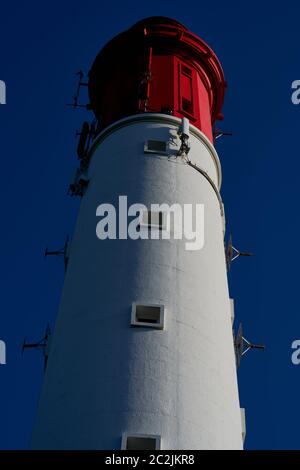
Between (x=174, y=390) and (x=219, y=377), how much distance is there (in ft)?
5.27

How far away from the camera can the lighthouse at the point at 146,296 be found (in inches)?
672

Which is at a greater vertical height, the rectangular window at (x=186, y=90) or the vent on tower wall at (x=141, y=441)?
the rectangular window at (x=186, y=90)

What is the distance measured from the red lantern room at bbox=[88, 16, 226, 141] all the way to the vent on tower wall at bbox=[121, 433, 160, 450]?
12197 millimetres

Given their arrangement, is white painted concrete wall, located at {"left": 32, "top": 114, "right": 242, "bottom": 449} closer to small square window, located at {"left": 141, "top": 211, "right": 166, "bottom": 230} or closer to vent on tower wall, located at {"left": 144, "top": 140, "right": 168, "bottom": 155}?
vent on tower wall, located at {"left": 144, "top": 140, "right": 168, "bottom": 155}

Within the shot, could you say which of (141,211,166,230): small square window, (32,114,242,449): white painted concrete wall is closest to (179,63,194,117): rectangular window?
(32,114,242,449): white painted concrete wall

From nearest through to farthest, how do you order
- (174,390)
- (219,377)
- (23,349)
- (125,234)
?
1. (174,390)
2. (219,377)
3. (125,234)
4. (23,349)

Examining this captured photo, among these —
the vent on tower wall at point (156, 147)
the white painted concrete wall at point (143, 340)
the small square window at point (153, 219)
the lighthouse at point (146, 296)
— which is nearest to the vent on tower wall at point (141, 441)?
the lighthouse at point (146, 296)

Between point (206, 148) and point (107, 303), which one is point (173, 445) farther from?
point (206, 148)

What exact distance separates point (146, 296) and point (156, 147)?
6420 mm

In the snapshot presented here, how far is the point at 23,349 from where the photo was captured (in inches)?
928

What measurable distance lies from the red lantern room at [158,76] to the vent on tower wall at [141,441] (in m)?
12.2

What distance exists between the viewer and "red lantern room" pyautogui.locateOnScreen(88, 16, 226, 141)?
26.4 metres

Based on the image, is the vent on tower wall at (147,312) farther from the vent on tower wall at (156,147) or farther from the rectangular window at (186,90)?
the rectangular window at (186,90)

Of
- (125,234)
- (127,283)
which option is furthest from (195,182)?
(127,283)
